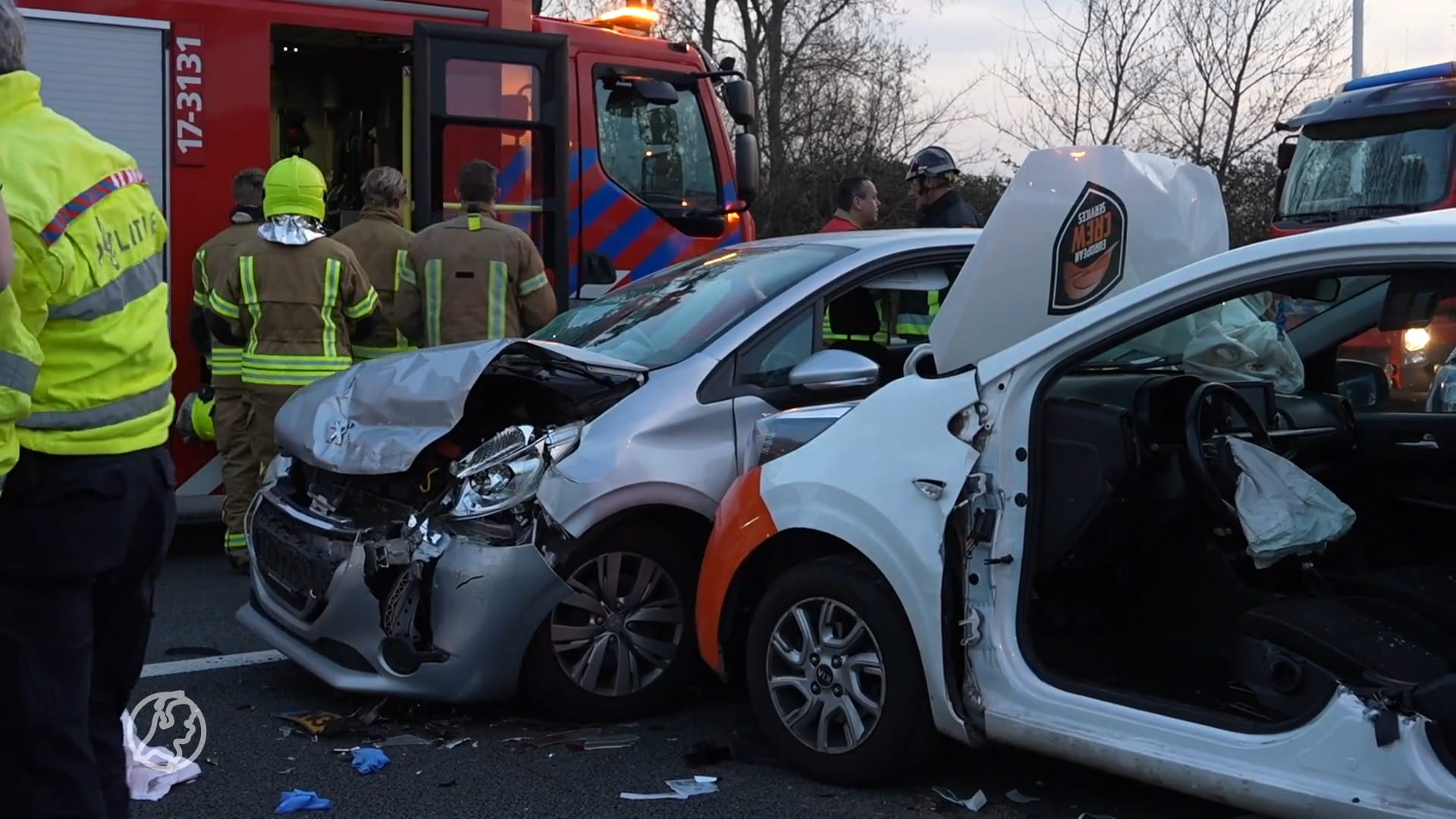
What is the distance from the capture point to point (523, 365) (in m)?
4.75

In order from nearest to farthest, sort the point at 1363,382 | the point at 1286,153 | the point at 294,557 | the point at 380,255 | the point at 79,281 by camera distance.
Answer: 1. the point at 79,281
2. the point at 294,557
3. the point at 1363,382
4. the point at 380,255
5. the point at 1286,153

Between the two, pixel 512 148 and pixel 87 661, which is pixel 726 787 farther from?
pixel 512 148

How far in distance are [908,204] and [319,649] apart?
18723mm

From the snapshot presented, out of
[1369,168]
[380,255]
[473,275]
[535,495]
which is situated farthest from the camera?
[1369,168]

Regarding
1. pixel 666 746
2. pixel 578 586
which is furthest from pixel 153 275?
pixel 666 746

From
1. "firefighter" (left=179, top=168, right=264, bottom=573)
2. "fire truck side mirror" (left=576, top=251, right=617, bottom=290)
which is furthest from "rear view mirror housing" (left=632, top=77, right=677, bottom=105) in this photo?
"firefighter" (left=179, top=168, right=264, bottom=573)

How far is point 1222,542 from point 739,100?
5.06m

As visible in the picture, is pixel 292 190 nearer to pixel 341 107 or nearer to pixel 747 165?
pixel 341 107

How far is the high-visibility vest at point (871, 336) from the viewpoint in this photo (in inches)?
203

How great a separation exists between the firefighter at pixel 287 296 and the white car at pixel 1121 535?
2.97 metres

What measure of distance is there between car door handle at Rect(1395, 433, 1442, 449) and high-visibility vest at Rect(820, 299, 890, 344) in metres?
1.84

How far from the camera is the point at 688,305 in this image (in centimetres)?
523

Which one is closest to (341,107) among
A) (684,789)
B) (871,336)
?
(871,336)

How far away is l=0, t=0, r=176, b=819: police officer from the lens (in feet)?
8.86
